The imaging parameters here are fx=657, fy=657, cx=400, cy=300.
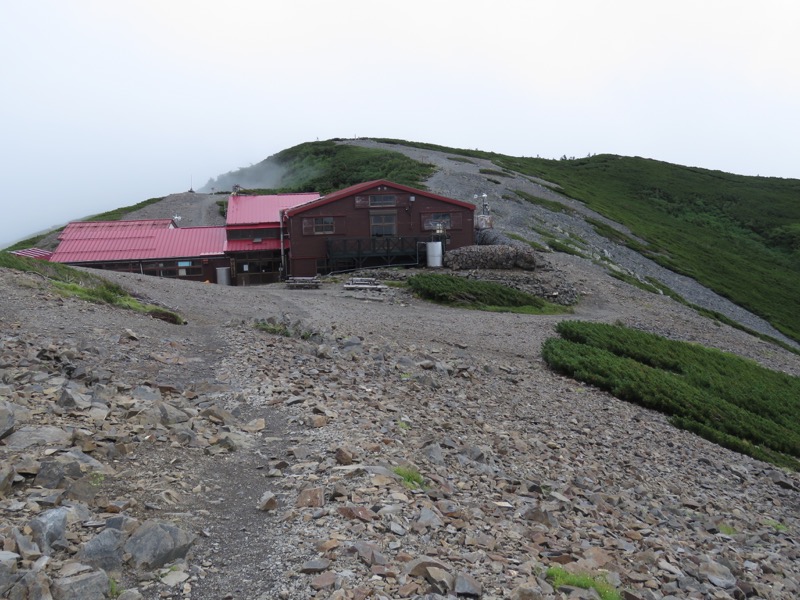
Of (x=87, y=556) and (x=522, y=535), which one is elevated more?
(x=87, y=556)

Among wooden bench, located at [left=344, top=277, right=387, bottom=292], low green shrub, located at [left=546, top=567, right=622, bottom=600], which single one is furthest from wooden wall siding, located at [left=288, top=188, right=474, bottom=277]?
low green shrub, located at [left=546, top=567, right=622, bottom=600]

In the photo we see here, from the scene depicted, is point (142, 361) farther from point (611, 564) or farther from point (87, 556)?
point (611, 564)

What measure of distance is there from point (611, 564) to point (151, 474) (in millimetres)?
5936

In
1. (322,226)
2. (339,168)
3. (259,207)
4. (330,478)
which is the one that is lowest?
(330,478)

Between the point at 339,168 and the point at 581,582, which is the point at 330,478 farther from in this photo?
the point at 339,168

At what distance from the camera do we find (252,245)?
1896 inches

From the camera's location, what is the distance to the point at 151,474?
830 centimetres

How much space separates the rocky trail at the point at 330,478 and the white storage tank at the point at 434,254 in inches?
974

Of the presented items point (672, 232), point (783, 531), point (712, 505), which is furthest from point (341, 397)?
point (672, 232)

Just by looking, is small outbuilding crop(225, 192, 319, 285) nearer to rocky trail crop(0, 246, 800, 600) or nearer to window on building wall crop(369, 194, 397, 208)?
window on building wall crop(369, 194, 397, 208)

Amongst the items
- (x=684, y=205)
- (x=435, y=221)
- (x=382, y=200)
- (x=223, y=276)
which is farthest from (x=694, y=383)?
(x=684, y=205)

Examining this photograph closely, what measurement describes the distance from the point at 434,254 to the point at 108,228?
88.9 ft

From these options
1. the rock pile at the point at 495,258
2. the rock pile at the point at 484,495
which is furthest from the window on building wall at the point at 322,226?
the rock pile at the point at 484,495

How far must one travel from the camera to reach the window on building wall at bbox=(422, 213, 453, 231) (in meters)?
46.8
